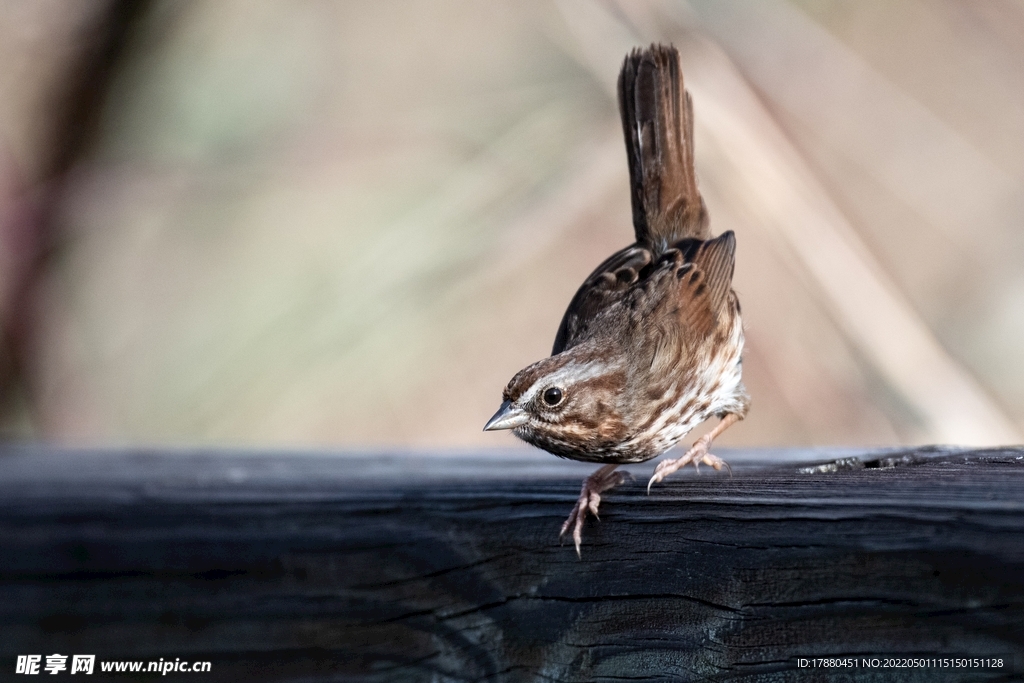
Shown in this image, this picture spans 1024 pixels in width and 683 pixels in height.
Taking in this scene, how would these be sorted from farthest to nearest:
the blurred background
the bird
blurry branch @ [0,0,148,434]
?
the blurred background, blurry branch @ [0,0,148,434], the bird

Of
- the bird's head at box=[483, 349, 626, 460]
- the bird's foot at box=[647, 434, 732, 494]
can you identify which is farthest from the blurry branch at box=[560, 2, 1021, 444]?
the bird's head at box=[483, 349, 626, 460]

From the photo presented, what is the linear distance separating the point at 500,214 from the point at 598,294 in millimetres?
2019

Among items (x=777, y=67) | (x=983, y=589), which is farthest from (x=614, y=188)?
(x=983, y=589)

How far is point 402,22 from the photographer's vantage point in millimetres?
6082

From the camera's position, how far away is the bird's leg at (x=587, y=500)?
77.2 inches

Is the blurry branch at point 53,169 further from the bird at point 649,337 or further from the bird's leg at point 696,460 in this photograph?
the bird's leg at point 696,460

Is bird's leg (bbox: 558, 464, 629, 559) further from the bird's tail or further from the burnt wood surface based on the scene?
the bird's tail

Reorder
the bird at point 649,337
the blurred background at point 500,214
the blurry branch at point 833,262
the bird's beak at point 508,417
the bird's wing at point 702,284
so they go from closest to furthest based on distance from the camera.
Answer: the bird's beak at point 508,417, the bird at point 649,337, the bird's wing at point 702,284, the blurry branch at point 833,262, the blurred background at point 500,214

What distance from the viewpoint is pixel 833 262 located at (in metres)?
4.91

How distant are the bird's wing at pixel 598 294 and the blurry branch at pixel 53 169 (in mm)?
2032

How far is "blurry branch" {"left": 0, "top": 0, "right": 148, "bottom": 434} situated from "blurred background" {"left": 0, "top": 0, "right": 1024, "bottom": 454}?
532 mm

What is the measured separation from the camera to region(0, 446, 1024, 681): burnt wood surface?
1502 millimetres

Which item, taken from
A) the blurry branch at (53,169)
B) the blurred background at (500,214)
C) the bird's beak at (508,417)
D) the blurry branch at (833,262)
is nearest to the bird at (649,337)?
the bird's beak at (508,417)

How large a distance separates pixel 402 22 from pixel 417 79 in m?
0.36
